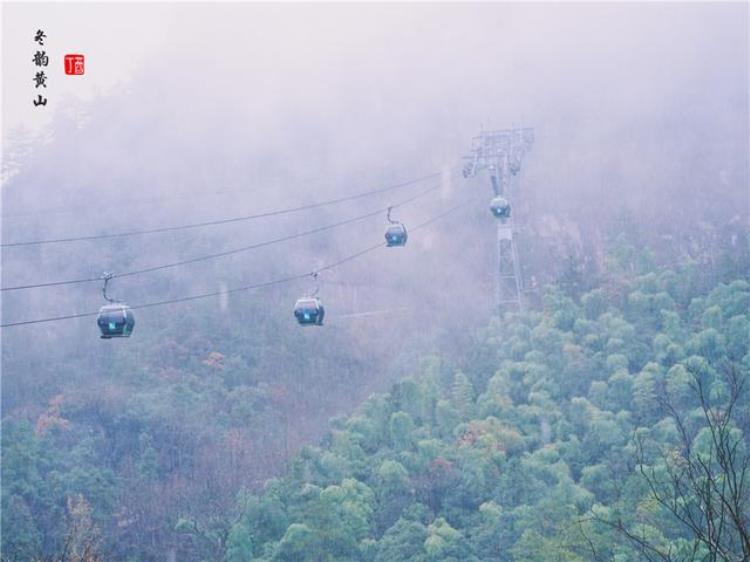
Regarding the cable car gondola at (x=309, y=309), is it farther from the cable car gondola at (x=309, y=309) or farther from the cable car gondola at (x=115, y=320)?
the cable car gondola at (x=115, y=320)

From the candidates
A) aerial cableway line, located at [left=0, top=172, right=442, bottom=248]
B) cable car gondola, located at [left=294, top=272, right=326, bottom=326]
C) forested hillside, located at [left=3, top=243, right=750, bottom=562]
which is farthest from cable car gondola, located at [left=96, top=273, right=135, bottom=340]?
aerial cableway line, located at [left=0, top=172, right=442, bottom=248]

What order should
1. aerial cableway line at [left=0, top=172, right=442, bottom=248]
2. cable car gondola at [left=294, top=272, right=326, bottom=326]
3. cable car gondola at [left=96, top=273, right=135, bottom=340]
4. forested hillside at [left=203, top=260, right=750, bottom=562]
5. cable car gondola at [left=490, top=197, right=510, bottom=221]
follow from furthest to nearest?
aerial cableway line at [left=0, top=172, right=442, bottom=248] → cable car gondola at [left=490, top=197, right=510, bottom=221] → forested hillside at [left=203, top=260, right=750, bottom=562] → cable car gondola at [left=294, top=272, right=326, bottom=326] → cable car gondola at [left=96, top=273, right=135, bottom=340]

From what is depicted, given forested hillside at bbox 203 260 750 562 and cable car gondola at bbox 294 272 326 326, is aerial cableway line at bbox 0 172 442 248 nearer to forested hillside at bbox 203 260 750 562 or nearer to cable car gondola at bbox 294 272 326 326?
forested hillside at bbox 203 260 750 562

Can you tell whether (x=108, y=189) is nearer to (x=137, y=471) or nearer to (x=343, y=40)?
(x=343, y=40)

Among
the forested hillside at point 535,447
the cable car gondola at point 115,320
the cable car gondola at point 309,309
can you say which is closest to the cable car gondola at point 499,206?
the forested hillside at point 535,447

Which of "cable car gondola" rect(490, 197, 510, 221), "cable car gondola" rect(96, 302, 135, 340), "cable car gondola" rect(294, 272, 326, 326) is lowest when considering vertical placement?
"cable car gondola" rect(96, 302, 135, 340)

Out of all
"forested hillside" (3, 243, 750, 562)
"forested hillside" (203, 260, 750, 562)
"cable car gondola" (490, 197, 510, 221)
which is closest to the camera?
"forested hillside" (203, 260, 750, 562)

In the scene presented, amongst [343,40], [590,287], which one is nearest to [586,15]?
[343,40]

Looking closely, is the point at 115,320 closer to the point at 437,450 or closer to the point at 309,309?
the point at 309,309

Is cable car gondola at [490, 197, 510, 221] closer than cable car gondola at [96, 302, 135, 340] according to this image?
No
